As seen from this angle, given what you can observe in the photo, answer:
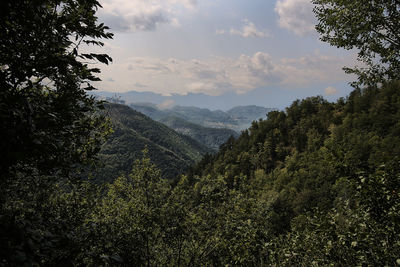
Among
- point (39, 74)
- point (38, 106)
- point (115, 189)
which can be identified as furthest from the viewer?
point (115, 189)

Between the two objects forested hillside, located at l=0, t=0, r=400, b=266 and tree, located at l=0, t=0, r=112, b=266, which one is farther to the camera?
forested hillside, located at l=0, t=0, r=400, b=266

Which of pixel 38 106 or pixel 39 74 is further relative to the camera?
pixel 39 74

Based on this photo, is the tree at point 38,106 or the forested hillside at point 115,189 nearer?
the tree at point 38,106

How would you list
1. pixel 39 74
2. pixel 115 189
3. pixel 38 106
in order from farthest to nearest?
1. pixel 115 189
2. pixel 39 74
3. pixel 38 106

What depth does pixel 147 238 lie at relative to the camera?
1038 centimetres

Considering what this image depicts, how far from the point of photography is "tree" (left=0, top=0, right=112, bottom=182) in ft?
9.15

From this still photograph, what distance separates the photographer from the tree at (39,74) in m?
2.79

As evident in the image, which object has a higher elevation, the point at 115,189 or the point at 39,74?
the point at 39,74

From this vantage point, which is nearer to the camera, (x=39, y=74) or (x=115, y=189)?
(x=39, y=74)

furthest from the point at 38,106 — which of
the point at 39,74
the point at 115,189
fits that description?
the point at 115,189

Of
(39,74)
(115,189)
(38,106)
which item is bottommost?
(115,189)

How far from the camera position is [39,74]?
4.07 meters

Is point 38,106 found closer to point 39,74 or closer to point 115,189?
point 39,74

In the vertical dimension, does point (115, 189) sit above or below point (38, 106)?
below
